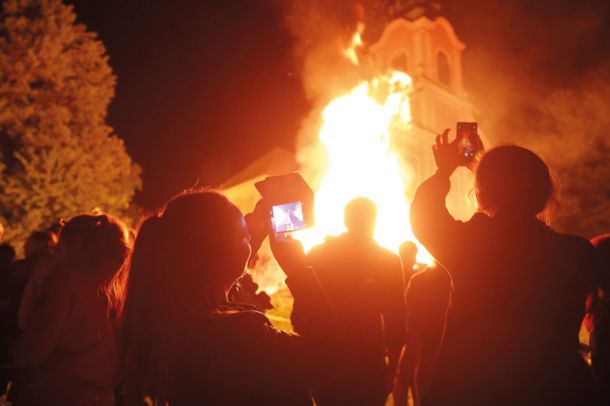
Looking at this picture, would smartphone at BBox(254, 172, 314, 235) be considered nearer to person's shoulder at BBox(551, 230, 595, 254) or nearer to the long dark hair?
the long dark hair

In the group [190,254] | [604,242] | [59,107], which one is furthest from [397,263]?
[59,107]

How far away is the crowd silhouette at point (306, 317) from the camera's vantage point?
1.58 metres

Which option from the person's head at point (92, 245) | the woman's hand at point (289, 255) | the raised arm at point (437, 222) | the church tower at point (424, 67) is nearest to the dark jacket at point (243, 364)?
the woman's hand at point (289, 255)

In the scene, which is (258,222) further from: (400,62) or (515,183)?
(400,62)

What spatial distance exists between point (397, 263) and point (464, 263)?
1.36 m

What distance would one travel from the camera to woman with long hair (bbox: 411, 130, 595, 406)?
1878mm

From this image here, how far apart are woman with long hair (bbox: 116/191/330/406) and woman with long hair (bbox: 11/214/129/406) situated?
1.29 meters

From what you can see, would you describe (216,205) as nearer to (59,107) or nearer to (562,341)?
(562,341)

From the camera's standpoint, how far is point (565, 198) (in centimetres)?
2211

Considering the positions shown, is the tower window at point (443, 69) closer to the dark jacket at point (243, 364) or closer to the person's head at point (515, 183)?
the person's head at point (515, 183)

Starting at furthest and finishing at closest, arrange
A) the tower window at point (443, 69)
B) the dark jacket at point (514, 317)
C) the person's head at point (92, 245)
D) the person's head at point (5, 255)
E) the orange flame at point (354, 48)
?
the tower window at point (443, 69) < the orange flame at point (354, 48) < the person's head at point (5, 255) < the person's head at point (92, 245) < the dark jacket at point (514, 317)

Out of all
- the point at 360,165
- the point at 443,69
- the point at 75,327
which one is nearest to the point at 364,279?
the point at 75,327

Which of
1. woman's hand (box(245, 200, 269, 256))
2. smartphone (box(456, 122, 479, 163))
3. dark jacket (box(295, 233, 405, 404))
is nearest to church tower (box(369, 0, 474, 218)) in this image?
dark jacket (box(295, 233, 405, 404))

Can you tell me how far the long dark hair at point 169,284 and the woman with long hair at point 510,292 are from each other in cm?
99
